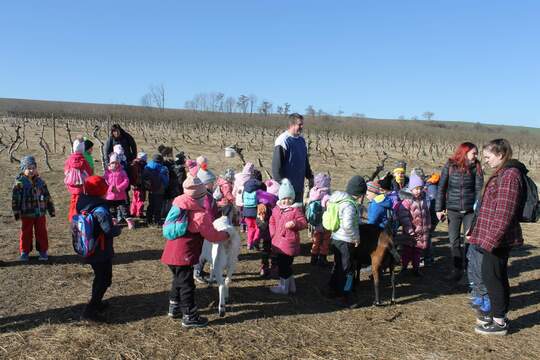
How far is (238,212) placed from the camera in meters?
7.69

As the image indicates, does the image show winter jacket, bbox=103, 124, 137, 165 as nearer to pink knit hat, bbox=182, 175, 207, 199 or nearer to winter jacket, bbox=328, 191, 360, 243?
pink knit hat, bbox=182, 175, 207, 199

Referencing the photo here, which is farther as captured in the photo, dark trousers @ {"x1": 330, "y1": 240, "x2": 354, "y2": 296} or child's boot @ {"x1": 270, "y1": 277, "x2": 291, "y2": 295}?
child's boot @ {"x1": 270, "y1": 277, "x2": 291, "y2": 295}

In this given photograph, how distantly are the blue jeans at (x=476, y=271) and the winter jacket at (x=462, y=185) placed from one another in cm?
92

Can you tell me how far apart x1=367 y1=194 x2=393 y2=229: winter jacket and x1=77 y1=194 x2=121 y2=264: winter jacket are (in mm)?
3056

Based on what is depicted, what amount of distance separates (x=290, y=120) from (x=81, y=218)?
2.82 metres

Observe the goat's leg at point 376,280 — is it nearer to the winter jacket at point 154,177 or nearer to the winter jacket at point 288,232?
the winter jacket at point 288,232

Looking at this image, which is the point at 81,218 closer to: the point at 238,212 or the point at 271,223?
the point at 271,223

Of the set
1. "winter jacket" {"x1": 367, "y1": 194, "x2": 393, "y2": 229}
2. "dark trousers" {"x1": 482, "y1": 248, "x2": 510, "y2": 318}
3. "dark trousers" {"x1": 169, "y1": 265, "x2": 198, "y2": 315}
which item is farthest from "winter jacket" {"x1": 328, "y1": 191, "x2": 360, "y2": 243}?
"dark trousers" {"x1": 169, "y1": 265, "x2": 198, "y2": 315}

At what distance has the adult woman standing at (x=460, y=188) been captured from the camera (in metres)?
5.36

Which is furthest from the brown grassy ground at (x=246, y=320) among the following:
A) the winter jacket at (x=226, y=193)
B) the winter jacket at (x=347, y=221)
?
the winter jacket at (x=226, y=193)

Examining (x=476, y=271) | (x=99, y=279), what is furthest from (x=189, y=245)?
(x=476, y=271)

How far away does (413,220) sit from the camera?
19.0 feet

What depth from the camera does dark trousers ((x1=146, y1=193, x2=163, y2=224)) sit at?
7.69 metres

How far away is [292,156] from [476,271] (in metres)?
2.58
